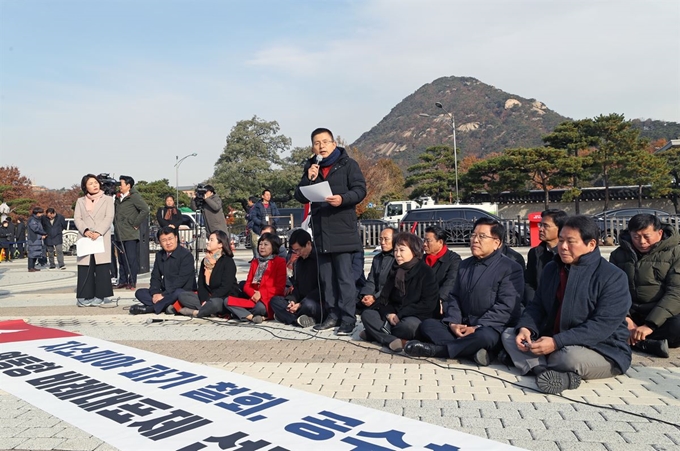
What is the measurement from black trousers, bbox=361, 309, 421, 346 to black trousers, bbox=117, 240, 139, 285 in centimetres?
564

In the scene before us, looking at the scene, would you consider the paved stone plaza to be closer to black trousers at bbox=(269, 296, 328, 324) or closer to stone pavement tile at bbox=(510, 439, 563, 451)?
stone pavement tile at bbox=(510, 439, 563, 451)

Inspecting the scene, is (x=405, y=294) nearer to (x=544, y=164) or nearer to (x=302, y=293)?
(x=302, y=293)

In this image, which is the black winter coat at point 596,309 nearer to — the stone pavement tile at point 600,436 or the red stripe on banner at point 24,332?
the stone pavement tile at point 600,436

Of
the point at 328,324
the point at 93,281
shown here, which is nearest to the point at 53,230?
the point at 93,281

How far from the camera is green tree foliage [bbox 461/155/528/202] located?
36.8 meters

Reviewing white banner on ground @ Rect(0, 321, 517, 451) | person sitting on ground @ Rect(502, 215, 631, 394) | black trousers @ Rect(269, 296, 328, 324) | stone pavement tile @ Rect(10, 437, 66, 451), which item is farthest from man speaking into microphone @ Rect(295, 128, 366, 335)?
stone pavement tile @ Rect(10, 437, 66, 451)

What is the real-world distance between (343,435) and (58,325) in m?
4.91

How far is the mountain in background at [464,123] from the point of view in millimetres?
121125

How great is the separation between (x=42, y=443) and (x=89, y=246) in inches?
219

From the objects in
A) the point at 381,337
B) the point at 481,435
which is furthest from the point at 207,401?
the point at 381,337

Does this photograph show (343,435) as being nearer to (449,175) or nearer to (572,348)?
(572,348)

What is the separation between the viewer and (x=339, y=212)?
5.95 metres

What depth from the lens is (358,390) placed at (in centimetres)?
396

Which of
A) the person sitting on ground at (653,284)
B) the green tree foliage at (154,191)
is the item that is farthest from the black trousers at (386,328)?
the green tree foliage at (154,191)
